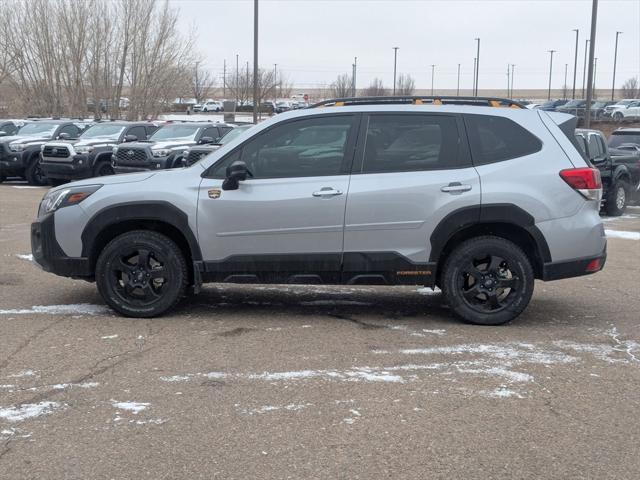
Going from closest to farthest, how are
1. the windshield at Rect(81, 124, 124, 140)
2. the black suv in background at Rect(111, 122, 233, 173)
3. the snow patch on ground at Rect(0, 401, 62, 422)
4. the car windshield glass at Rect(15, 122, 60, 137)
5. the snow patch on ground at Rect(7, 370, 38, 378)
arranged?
the snow patch on ground at Rect(0, 401, 62, 422), the snow patch on ground at Rect(7, 370, 38, 378), the black suv in background at Rect(111, 122, 233, 173), the windshield at Rect(81, 124, 124, 140), the car windshield glass at Rect(15, 122, 60, 137)

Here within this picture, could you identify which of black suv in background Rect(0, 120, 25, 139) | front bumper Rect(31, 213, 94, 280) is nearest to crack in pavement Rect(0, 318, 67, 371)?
front bumper Rect(31, 213, 94, 280)

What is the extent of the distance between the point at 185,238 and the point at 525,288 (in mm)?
2873

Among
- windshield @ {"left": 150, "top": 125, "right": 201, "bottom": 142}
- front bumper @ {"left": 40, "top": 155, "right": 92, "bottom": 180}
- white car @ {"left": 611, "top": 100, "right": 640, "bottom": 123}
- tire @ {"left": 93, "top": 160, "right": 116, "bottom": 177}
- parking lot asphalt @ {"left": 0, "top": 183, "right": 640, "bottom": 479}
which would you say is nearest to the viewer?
parking lot asphalt @ {"left": 0, "top": 183, "right": 640, "bottom": 479}

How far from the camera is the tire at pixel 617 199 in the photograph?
16719 millimetres

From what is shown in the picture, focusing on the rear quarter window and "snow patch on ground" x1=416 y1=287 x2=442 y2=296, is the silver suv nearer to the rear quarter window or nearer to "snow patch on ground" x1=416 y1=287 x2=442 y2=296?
the rear quarter window

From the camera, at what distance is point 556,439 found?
4547 millimetres

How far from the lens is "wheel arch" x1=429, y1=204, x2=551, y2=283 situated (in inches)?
270

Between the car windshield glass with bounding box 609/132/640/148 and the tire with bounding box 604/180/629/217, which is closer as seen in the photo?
the tire with bounding box 604/180/629/217

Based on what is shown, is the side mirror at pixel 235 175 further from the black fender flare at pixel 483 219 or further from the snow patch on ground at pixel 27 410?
the snow patch on ground at pixel 27 410

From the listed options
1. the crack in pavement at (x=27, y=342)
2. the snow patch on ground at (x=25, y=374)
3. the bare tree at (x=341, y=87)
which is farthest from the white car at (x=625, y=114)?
the snow patch on ground at (x=25, y=374)

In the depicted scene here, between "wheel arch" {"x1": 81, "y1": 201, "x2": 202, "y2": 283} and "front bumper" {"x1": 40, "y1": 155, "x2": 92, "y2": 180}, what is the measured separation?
13.2 metres

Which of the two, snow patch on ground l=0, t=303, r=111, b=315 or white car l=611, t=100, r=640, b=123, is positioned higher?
white car l=611, t=100, r=640, b=123

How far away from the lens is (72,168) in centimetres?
1980

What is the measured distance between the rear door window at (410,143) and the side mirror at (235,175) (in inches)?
38.6
